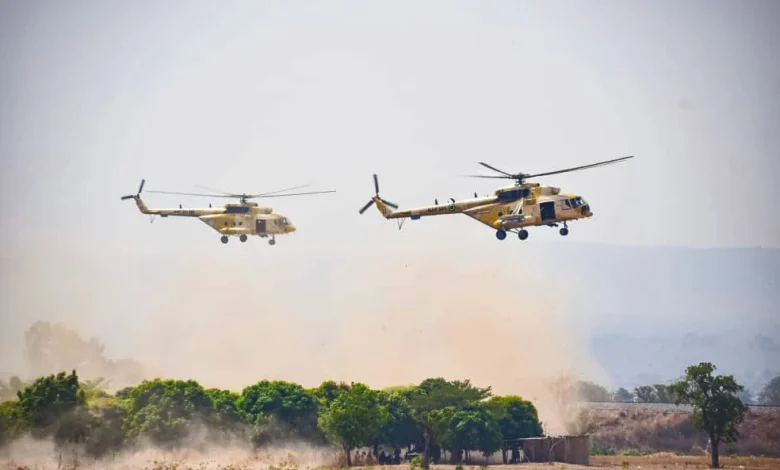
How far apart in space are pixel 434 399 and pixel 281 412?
13386 millimetres

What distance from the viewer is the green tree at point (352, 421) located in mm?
104125

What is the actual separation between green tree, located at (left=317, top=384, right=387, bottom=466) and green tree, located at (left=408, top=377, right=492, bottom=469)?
4.14m

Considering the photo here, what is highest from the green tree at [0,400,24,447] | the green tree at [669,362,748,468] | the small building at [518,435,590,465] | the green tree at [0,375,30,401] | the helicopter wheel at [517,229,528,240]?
the helicopter wheel at [517,229,528,240]

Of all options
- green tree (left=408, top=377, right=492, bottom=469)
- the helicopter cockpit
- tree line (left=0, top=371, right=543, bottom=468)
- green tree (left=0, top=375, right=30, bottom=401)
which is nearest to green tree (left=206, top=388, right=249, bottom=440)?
tree line (left=0, top=371, right=543, bottom=468)

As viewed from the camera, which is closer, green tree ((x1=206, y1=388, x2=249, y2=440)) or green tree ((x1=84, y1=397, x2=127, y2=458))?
green tree ((x1=84, y1=397, x2=127, y2=458))

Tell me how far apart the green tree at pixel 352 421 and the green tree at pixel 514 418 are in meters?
10.6

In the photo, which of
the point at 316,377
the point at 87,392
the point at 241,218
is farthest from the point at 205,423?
the point at 316,377

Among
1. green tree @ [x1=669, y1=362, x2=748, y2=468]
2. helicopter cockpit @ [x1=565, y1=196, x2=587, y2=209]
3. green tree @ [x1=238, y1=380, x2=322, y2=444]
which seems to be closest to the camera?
helicopter cockpit @ [x1=565, y1=196, x2=587, y2=209]

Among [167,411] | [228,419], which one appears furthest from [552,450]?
[167,411]

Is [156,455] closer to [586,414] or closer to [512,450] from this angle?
[512,450]

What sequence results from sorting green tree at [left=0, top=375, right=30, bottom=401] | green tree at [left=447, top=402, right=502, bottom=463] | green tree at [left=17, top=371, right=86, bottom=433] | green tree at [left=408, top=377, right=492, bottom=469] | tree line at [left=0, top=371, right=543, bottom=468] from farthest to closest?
green tree at [left=0, top=375, right=30, bottom=401], green tree at [left=408, top=377, right=492, bottom=469], green tree at [left=447, top=402, right=502, bottom=463], tree line at [left=0, top=371, right=543, bottom=468], green tree at [left=17, top=371, right=86, bottom=433]

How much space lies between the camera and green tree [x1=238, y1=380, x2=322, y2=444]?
11012cm

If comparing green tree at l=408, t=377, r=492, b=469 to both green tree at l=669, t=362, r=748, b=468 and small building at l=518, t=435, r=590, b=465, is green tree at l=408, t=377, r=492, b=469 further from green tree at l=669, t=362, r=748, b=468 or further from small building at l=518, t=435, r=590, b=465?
green tree at l=669, t=362, r=748, b=468

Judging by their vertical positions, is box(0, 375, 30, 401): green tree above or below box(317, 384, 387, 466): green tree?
above
